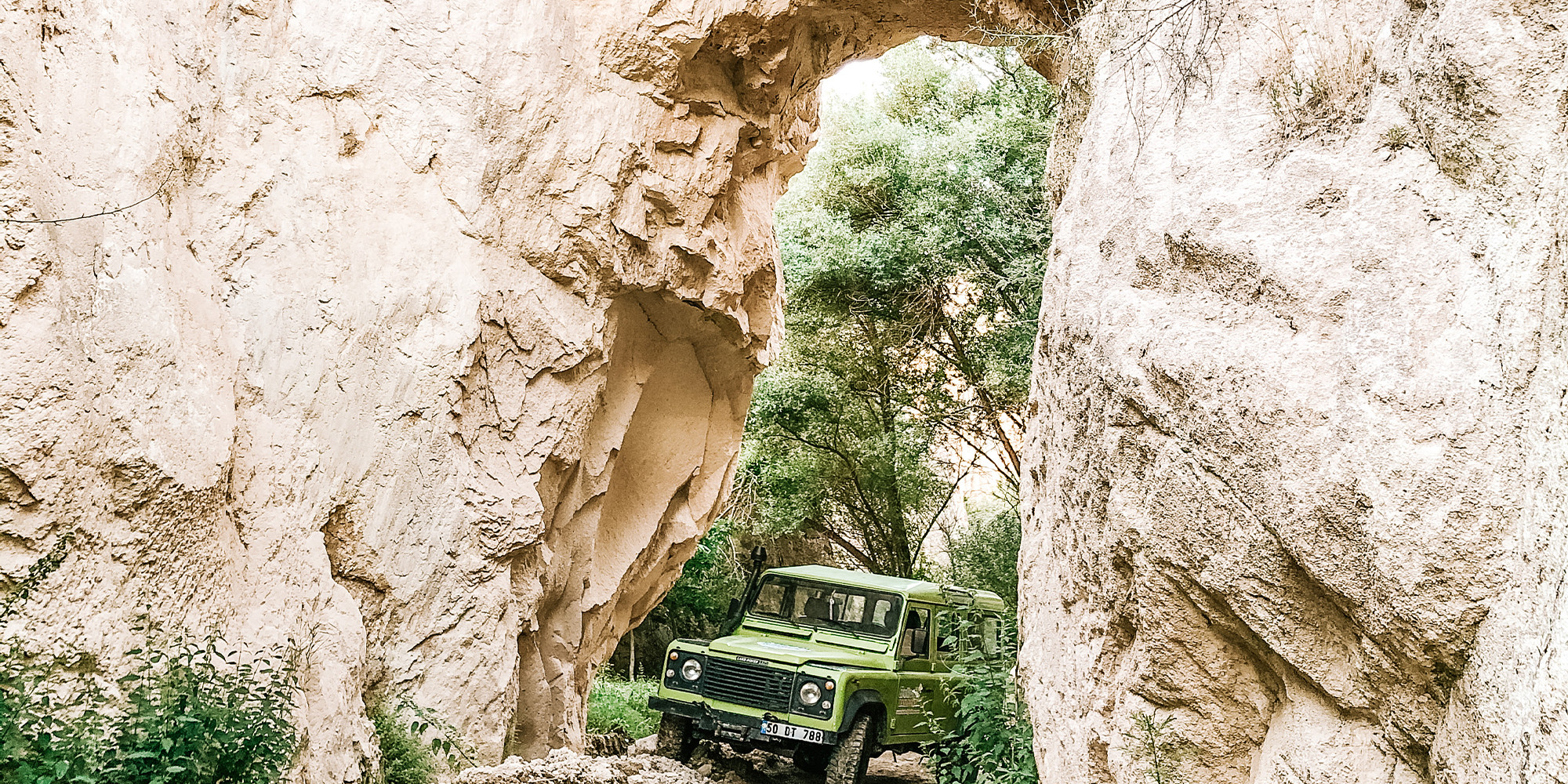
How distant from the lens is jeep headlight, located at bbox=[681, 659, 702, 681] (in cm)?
907

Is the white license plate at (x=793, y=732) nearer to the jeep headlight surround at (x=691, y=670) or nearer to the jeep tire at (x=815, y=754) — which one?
the jeep tire at (x=815, y=754)

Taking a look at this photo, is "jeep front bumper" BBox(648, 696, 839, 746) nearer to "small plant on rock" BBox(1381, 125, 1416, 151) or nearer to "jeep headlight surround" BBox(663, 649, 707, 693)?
"jeep headlight surround" BBox(663, 649, 707, 693)

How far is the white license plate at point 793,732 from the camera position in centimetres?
838

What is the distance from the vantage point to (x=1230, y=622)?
4.47m

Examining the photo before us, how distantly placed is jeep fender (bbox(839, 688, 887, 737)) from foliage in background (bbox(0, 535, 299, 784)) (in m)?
4.35

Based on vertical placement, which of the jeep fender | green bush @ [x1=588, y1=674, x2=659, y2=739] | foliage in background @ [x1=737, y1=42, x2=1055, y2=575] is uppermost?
foliage in background @ [x1=737, y1=42, x2=1055, y2=575]

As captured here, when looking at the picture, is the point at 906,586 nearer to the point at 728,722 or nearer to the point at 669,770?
the point at 728,722

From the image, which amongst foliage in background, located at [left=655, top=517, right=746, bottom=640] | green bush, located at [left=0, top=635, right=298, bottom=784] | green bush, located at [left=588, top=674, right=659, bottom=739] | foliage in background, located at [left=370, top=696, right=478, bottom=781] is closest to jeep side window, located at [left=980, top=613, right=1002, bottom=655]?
foliage in background, located at [left=370, top=696, right=478, bottom=781]

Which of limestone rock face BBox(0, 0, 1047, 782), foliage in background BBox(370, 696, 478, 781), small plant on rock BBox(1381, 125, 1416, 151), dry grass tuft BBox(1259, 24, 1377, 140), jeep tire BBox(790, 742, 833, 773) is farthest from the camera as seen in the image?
jeep tire BBox(790, 742, 833, 773)

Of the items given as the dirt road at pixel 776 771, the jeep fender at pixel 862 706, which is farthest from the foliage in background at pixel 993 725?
the dirt road at pixel 776 771

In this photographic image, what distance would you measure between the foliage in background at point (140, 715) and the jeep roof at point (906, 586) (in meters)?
5.45

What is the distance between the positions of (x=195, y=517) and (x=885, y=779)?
7.19m

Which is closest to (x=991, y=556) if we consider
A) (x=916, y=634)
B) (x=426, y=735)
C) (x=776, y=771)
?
(x=916, y=634)

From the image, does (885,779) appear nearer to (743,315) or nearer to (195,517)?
(743,315)
